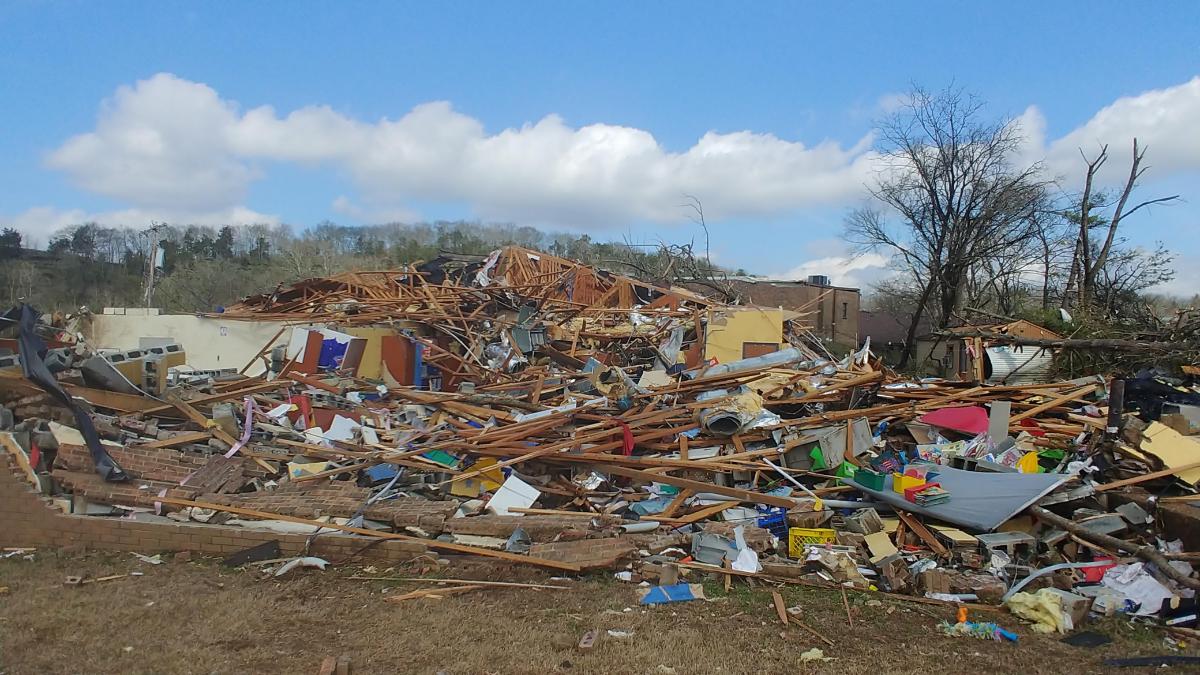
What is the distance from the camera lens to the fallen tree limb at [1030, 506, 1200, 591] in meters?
4.98

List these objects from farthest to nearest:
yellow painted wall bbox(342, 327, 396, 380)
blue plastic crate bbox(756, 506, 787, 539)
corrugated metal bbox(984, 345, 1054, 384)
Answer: corrugated metal bbox(984, 345, 1054, 384) < yellow painted wall bbox(342, 327, 396, 380) < blue plastic crate bbox(756, 506, 787, 539)

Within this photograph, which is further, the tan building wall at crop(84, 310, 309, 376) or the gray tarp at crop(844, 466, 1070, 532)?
the tan building wall at crop(84, 310, 309, 376)

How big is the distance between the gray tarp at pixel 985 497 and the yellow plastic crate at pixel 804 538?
77 cm

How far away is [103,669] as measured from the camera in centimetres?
405

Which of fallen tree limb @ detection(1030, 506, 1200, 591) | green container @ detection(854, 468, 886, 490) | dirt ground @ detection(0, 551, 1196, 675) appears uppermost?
green container @ detection(854, 468, 886, 490)

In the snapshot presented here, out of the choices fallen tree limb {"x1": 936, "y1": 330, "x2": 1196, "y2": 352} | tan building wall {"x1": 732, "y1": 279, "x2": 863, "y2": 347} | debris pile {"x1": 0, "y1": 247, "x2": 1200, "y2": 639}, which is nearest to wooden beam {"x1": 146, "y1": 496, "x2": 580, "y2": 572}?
debris pile {"x1": 0, "y1": 247, "x2": 1200, "y2": 639}

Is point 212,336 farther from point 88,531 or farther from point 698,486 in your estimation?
point 698,486

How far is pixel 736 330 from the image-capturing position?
14602 mm

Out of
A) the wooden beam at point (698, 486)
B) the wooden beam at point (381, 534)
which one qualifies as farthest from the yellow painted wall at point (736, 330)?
the wooden beam at point (381, 534)

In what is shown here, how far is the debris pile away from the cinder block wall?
0.72 ft

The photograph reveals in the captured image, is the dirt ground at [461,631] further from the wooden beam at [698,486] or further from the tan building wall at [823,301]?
the tan building wall at [823,301]

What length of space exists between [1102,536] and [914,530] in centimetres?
138

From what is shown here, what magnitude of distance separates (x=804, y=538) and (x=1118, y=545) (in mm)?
2362

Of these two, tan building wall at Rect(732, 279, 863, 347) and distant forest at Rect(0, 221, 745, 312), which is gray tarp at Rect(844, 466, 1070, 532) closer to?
distant forest at Rect(0, 221, 745, 312)
